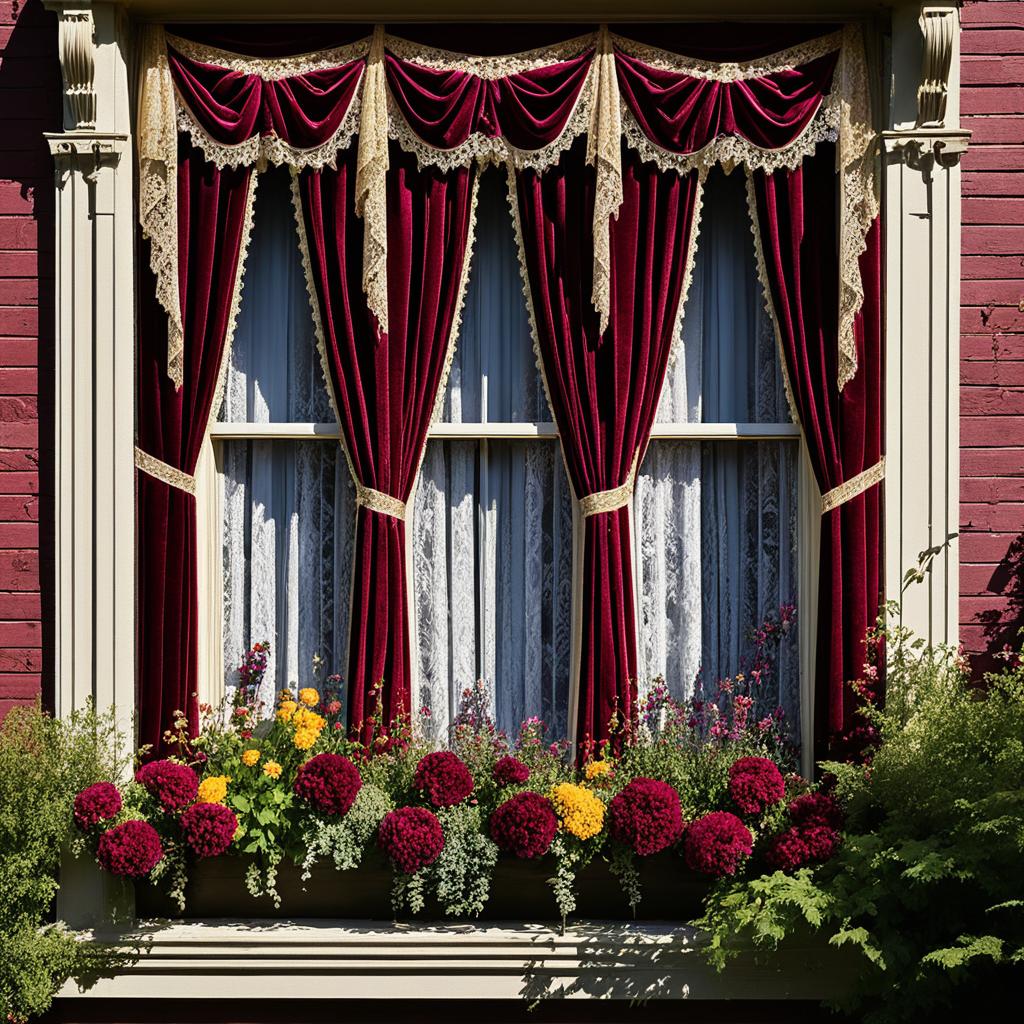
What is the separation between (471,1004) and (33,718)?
1.92 metres

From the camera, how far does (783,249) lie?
533 cm

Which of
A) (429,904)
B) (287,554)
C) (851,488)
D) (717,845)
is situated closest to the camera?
(717,845)

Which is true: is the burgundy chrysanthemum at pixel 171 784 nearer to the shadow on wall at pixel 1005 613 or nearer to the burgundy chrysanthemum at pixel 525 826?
the burgundy chrysanthemum at pixel 525 826

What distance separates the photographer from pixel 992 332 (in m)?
5.26

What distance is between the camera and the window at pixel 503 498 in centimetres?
543

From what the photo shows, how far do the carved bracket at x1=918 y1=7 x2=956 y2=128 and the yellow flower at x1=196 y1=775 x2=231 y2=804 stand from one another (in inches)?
142

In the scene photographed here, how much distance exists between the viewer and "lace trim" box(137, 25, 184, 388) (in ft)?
17.2

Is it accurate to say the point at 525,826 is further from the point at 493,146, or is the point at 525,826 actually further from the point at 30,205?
the point at 30,205

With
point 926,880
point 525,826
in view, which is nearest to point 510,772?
point 525,826

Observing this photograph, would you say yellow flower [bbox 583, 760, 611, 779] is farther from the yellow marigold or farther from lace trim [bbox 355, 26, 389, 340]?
lace trim [bbox 355, 26, 389, 340]

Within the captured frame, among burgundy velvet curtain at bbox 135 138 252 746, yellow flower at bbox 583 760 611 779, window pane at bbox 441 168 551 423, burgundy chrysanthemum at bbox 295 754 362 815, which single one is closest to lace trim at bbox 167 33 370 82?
burgundy velvet curtain at bbox 135 138 252 746

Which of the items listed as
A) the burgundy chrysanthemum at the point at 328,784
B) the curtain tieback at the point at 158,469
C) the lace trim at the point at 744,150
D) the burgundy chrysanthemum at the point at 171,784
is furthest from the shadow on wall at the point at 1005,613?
the curtain tieback at the point at 158,469

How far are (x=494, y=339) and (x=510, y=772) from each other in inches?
67.9

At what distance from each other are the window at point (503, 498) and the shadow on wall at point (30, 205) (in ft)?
2.31
